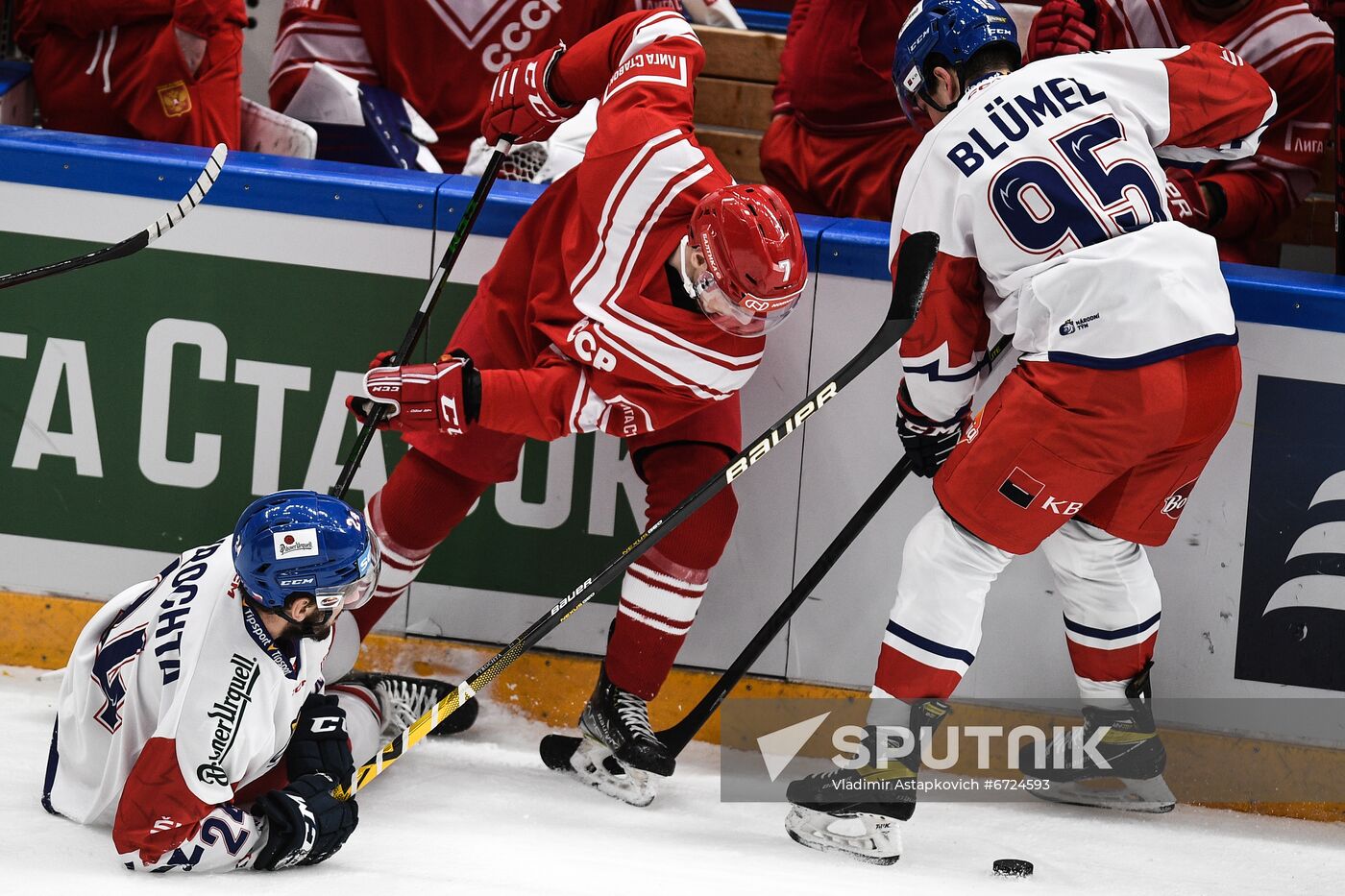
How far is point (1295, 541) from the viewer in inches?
112

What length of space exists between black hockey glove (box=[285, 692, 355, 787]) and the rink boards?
0.59 m

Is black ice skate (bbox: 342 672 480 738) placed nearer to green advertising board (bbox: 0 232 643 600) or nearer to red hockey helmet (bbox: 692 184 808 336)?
green advertising board (bbox: 0 232 643 600)

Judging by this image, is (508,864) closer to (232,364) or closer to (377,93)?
(232,364)

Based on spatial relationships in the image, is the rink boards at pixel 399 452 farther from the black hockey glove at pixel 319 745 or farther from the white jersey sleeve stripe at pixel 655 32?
the black hockey glove at pixel 319 745

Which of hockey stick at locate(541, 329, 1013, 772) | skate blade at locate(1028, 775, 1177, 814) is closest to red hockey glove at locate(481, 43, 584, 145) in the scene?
hockey stick at locate(541, 329, 1013, 772)

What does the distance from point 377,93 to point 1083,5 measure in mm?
1699

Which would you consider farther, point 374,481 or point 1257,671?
point 374,481

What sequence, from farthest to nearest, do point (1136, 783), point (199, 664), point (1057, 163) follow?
point (1136, 783), point (1057, 163), point (199, 664)

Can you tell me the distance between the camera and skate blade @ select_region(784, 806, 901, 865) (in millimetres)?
2629

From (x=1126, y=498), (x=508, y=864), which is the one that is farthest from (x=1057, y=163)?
(x=508, y=864)

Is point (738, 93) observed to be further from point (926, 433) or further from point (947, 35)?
point (926, 433)

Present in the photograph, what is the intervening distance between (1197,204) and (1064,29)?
46 centimetres

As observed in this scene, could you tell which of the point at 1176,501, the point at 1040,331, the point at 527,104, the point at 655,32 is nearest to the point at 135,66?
the point at 527,104

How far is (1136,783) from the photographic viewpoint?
2.90 meters
